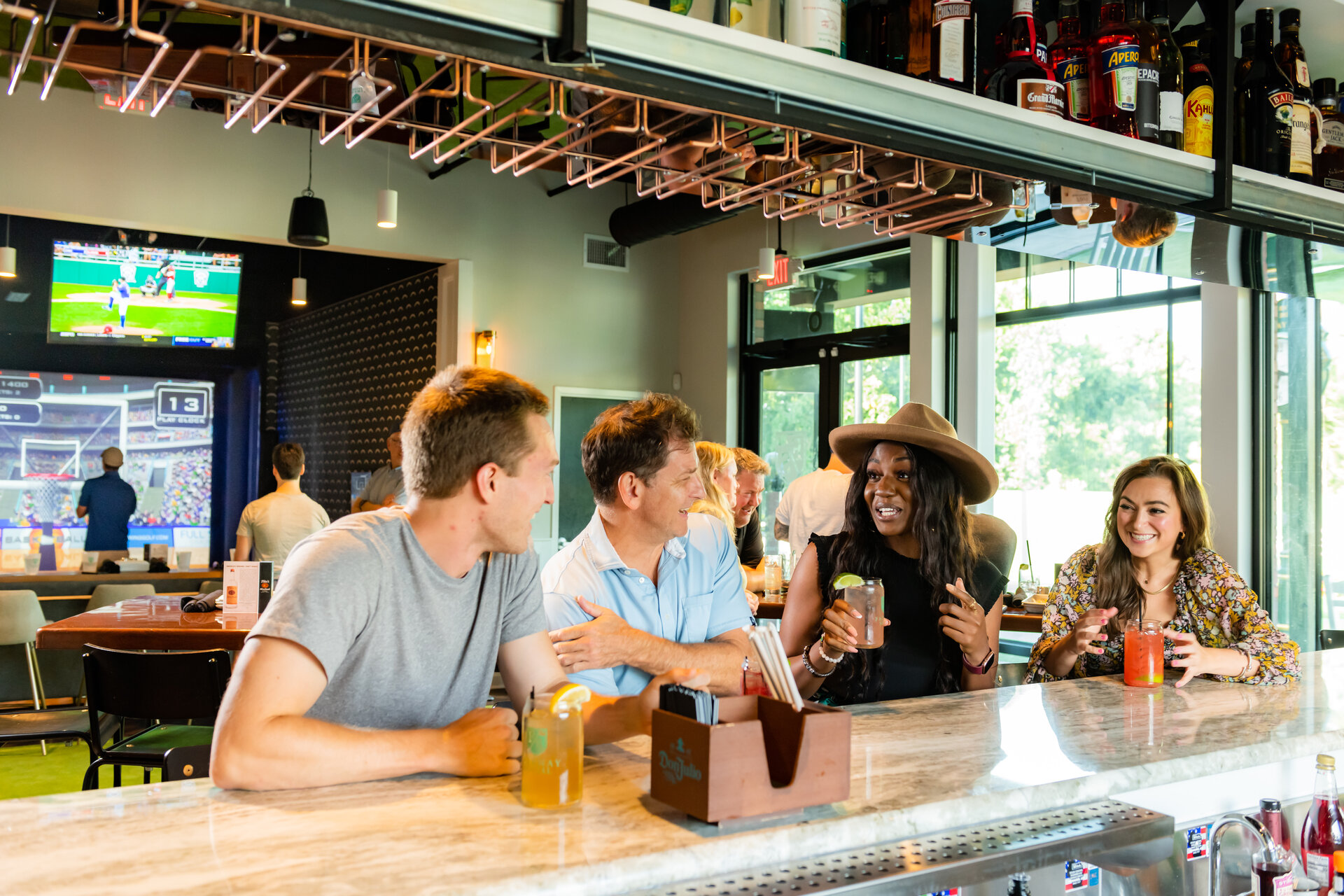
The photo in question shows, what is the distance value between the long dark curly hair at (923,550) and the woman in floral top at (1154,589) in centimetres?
31

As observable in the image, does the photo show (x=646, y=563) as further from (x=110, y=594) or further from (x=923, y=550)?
(x=110, y=594)

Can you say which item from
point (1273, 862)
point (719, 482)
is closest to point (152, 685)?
point (719, 482)

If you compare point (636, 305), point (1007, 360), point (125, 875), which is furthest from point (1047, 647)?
point (636, 305)

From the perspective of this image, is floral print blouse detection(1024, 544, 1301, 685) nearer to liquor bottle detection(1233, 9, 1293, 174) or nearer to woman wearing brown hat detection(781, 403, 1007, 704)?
woman wearing brown hat detection(781, 403, 1007, 704)

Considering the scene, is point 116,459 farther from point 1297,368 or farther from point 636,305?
point 1297,368

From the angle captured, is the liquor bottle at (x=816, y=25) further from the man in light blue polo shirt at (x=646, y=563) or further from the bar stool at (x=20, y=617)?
the bar stool at (x=20, y=617)

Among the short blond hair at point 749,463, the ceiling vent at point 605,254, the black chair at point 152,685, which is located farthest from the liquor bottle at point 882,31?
the ceiling vent at point 605,254

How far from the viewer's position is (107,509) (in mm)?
8250

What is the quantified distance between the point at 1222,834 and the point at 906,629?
2.89 feet

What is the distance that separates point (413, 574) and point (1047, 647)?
1.76 meters

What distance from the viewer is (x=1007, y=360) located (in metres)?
6.80

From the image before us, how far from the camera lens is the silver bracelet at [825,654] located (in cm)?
231

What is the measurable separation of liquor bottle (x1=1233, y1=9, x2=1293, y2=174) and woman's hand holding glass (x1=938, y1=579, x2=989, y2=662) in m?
1.17

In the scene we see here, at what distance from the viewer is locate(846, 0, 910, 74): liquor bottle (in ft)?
6.27
